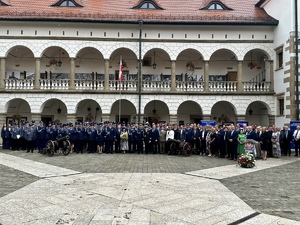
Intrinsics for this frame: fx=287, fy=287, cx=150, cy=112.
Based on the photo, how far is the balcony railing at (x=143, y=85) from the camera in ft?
74.1

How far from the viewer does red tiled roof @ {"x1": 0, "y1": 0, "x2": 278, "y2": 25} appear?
22328 millimetres

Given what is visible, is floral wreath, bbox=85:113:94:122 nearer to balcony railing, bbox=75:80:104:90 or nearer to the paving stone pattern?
balcony railing, bbox=75:80:104:90

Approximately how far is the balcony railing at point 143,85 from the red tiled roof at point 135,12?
4.74m

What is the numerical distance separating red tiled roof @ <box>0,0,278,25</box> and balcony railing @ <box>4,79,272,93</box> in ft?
15.5

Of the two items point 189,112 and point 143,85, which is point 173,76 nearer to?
point 143,85

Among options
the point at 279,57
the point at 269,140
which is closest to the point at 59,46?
the point at 269,140

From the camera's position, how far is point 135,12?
2375 centimetres

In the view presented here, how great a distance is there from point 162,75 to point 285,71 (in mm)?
9542

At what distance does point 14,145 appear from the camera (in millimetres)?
17797

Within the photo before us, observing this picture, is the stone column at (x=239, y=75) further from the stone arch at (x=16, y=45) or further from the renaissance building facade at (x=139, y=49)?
the stone arch at (x=16, y=45)

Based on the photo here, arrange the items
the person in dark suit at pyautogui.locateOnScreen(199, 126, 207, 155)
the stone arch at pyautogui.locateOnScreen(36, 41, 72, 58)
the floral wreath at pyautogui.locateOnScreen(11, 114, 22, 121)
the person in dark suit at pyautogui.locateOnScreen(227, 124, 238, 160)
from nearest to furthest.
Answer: the person in dark suit at pyautogui.locateOnScreen(227, 124, 238, 160) < the person in dark suit at pyautogui.locateOnScreen(199, 126, 207, 155) < the stone arch at pyautogui.locateOnScreen(36, 41, 72, 58) < the floral wreath at pyautogui.locateOnScreen(11, 114, 22, 121)

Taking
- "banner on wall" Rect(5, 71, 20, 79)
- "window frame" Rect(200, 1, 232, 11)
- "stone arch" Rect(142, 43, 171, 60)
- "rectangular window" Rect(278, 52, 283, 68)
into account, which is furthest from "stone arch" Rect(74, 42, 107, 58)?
"rectangular window" Rect(278, 52, 283, 68)

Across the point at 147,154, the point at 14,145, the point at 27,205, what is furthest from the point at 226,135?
the point at 14,145

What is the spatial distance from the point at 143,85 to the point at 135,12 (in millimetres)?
6222
